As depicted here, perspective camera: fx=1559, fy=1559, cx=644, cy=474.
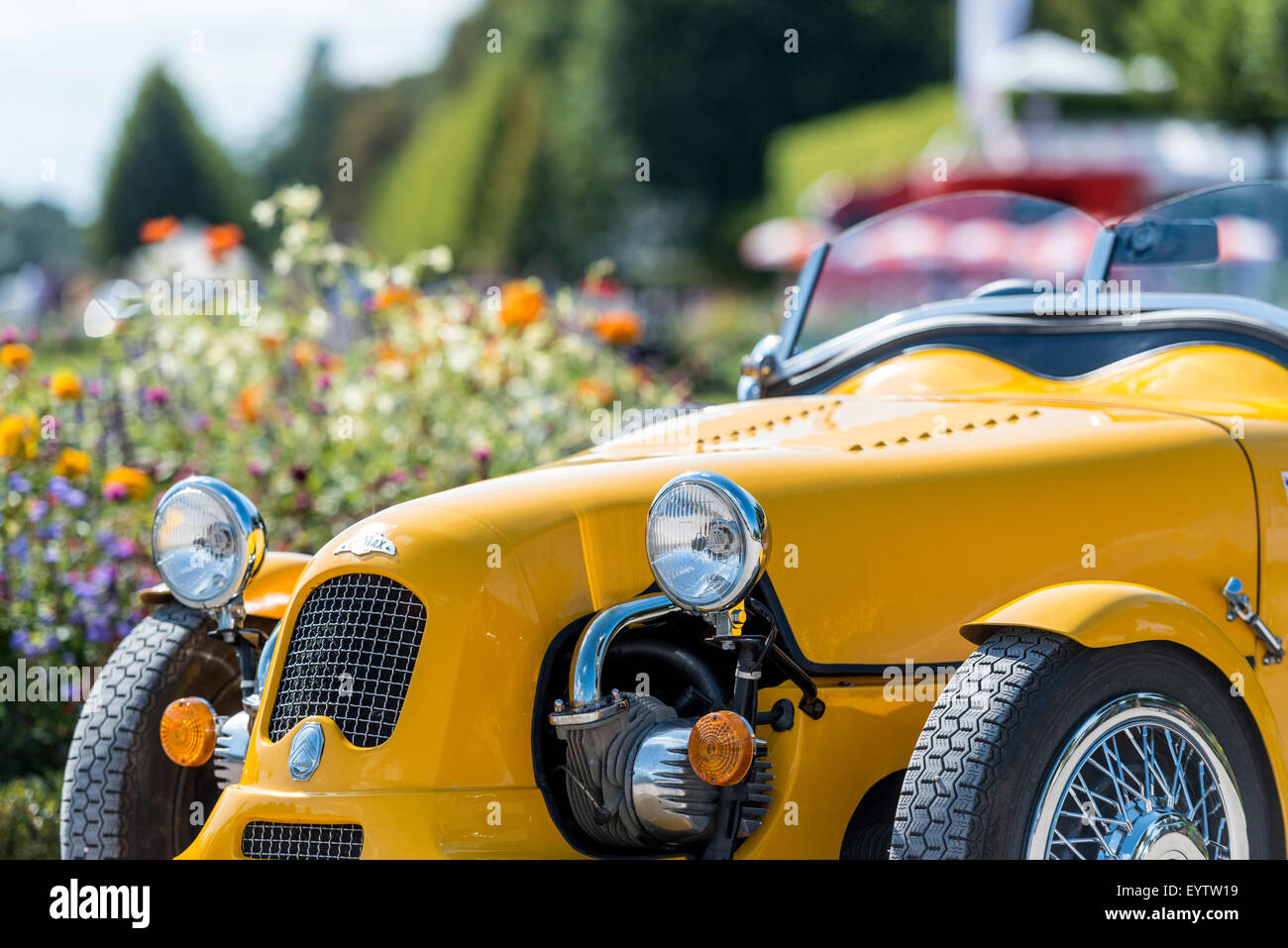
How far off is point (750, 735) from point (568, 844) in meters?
0.45

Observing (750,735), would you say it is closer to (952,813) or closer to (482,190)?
(952,813)

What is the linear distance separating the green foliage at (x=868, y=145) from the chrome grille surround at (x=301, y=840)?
31.4 metres

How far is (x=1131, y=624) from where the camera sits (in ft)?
9.90

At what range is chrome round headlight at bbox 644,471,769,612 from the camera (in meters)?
2.91

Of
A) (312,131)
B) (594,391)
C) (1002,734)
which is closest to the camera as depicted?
(1002,734)

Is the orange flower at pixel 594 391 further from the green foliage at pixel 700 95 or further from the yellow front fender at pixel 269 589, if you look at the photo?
the green foliage at pixel 700 95

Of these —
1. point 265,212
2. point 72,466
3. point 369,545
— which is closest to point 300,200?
point 265,212

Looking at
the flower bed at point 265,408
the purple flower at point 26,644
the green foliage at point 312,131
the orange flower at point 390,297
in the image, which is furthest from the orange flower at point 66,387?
the green foliage at point 312,131

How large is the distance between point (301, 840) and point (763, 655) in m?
0.96

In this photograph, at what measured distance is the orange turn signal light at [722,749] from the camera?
2.87 metres

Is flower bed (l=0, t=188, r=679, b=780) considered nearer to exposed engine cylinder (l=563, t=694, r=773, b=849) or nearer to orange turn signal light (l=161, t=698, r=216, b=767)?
orange turn signal light (l=161, t=698, r=216, b=767)

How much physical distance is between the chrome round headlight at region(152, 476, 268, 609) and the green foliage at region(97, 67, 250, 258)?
39.6 metres

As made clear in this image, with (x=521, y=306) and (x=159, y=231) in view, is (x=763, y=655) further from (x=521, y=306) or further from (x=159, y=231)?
(x=159, y=231)

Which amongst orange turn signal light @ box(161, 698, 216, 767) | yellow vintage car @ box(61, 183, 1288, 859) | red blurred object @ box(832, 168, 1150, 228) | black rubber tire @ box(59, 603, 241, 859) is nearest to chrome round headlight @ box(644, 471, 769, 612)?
yellow vintage car @ box(61, 183, 1288, 859)
